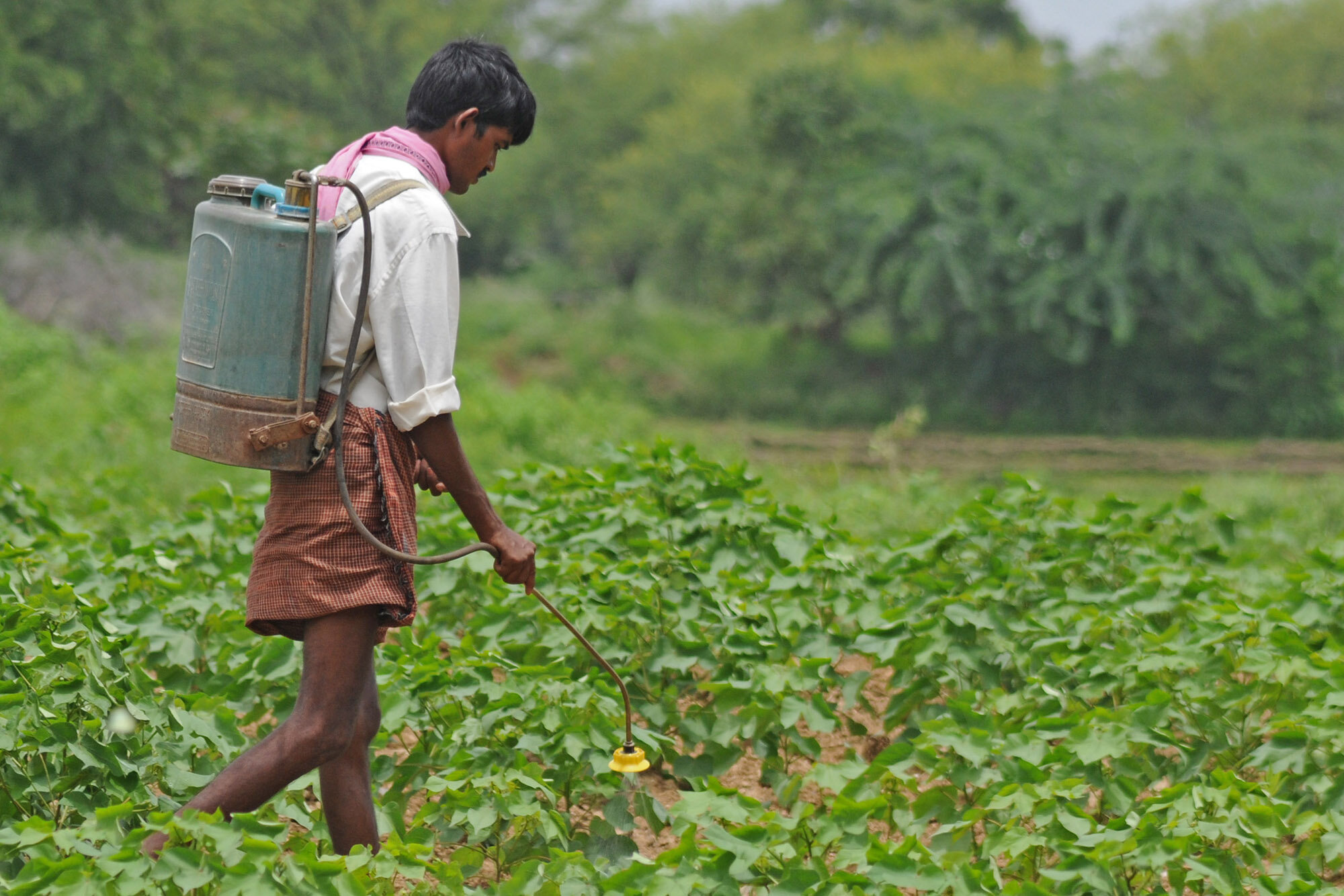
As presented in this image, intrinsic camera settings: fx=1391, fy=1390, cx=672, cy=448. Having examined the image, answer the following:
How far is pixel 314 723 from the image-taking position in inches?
109

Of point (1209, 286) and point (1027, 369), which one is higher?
point (1209, 286)

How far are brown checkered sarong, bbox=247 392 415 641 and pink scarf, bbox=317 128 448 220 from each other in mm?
402

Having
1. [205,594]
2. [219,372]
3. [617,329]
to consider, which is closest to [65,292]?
[617,329]

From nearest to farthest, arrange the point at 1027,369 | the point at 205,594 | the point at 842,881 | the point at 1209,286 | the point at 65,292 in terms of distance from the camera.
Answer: the point at 842,881 → the point at 205,594 → the point at 65,292 → the point at 1209,286 → the point at 1027,369

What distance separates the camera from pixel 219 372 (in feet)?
8.91

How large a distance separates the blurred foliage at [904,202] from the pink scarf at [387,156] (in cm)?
1873

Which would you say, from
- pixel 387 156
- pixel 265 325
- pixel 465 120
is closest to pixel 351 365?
pixel 265 325

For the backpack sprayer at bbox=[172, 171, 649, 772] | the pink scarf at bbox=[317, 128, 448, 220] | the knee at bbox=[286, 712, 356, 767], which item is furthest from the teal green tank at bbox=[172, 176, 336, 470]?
the knee at bbox=[286, 712, 356, 767]

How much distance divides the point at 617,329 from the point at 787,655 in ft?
76.3

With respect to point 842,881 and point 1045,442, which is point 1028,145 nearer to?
point 1045,442

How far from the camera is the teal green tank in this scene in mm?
2654

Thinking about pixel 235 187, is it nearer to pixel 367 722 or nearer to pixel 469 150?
pixel 469 150

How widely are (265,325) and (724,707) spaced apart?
1.71m

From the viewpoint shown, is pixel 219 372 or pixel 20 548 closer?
pixel 219 372
